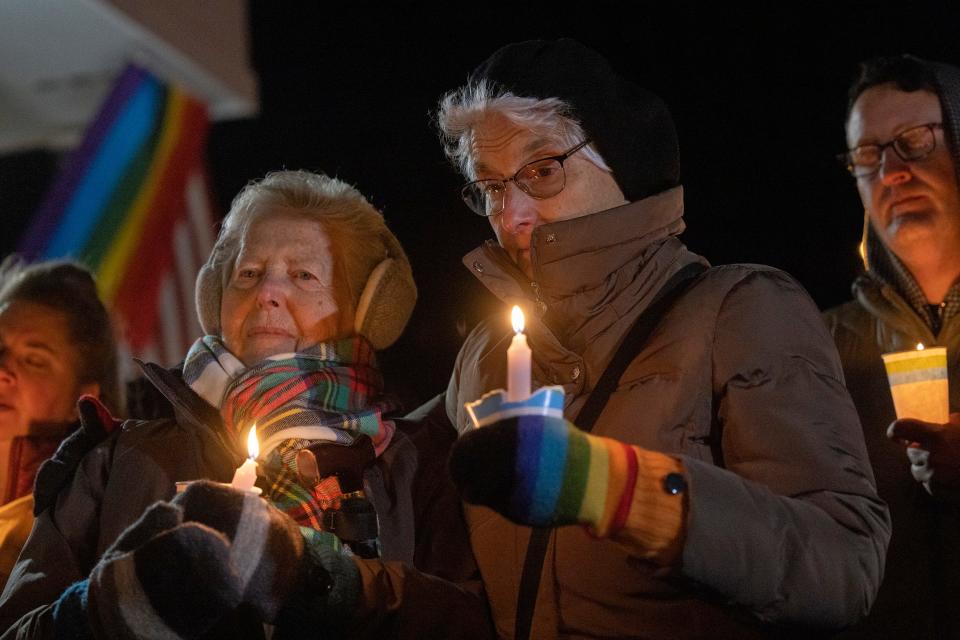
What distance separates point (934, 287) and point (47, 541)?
296 centimetres

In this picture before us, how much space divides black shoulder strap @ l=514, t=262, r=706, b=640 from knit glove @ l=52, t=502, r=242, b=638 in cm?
69

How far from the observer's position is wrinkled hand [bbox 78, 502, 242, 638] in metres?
1.67

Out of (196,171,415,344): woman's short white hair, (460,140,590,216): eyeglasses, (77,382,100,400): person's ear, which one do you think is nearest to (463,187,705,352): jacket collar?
(460,140,590,216): eyeglasses

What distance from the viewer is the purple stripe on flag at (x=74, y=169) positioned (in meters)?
7.23

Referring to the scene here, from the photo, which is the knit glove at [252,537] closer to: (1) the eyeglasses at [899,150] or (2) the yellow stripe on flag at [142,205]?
(1) the eyeglasses at [899,150]

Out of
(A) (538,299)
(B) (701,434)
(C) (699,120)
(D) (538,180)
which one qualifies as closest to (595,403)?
(B) (701,434)

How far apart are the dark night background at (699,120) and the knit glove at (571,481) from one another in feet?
9.85

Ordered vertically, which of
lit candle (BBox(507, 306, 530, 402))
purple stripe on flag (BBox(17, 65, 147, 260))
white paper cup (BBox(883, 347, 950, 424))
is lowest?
white paper cup (BBox(883, 347, 950, 424))

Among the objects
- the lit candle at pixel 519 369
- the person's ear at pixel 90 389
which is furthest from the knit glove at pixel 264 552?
the person's ear at pixel 90 389

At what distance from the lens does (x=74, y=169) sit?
7527 mm

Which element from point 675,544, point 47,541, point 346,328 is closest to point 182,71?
point 346,328

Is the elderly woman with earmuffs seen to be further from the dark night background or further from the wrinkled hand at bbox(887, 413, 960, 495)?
the dark night background

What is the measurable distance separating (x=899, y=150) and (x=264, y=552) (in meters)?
2.61

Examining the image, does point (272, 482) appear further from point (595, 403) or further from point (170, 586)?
point (595, 403)
